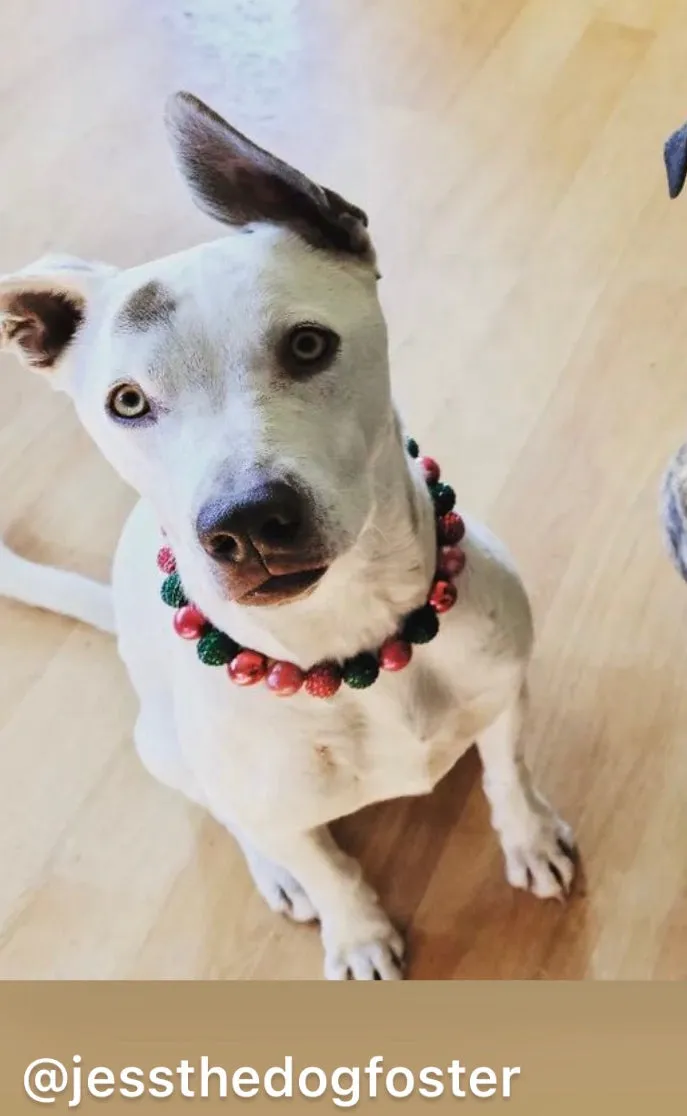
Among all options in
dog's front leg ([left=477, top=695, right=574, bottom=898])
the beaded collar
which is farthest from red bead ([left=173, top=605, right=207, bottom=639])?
dog's front leg ([left=477, top=695, right=574, bottom=898])

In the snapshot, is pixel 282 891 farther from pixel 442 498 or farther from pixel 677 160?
pixel 677 160

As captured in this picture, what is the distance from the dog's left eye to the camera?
122 centimetres

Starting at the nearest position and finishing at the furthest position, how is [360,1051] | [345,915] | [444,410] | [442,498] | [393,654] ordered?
[393,654], [442,498], [360,1051], [345,915], [444,410]

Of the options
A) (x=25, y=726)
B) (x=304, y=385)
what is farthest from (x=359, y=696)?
(x=25, y=726)

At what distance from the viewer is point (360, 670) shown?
142cm

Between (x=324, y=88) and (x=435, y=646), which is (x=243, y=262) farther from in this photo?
(x=324, y=88)

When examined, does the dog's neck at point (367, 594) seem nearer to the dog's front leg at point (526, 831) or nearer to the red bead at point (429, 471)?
the red bead at point (429, 471)

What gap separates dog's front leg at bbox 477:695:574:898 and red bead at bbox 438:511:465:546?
0.39m

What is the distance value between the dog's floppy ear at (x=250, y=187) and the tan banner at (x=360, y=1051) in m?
1.06

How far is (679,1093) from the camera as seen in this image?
1.62 m

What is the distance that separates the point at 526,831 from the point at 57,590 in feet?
2.85

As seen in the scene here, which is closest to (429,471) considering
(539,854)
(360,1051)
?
(539,854)

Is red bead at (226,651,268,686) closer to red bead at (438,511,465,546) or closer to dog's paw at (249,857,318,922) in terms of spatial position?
red bead at (438,511,465,546)

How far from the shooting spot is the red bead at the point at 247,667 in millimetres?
1413
